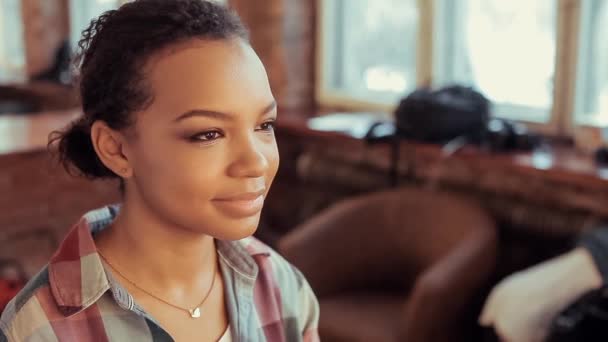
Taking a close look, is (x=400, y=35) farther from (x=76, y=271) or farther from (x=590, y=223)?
(x=76, y=271)

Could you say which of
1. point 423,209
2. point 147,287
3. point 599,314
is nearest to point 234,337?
point 147,287

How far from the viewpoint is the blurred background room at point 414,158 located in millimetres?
2113

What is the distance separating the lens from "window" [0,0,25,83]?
17.6 feet

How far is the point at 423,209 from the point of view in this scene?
2307mm

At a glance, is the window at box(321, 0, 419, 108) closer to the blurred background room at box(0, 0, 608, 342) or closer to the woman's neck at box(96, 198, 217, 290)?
the blurred background room at box(0, 0, 608, 342)

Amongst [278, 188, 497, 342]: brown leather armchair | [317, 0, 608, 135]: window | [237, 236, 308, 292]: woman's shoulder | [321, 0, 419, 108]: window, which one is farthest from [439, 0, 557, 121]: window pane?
[237, 236, 308, 292]: woman's shoulder

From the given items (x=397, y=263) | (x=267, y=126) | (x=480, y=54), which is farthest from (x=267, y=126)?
(x=480, y=54)

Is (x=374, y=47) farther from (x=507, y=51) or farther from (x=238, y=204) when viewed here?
(x=238, y=204)

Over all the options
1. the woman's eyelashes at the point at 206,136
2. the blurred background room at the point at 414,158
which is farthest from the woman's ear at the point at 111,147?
the blurred background room at the point at 414,158

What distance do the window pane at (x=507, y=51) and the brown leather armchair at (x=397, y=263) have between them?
0.52 meters

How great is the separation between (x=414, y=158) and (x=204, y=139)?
1892 mm

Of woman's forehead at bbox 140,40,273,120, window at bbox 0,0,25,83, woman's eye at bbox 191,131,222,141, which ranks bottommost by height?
window at bbox 0,0,25,83

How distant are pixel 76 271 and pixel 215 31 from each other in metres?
0.32

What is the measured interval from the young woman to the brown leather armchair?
109 centimetres
